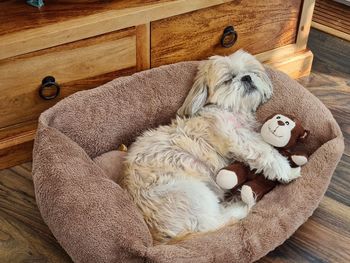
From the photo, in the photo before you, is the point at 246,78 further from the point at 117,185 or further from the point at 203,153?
the point at 117,185

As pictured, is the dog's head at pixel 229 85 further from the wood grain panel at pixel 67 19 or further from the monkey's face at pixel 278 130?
the wood grain panel at pixel 67 19

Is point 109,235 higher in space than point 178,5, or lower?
lower

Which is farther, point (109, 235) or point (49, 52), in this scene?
point (49, 52)

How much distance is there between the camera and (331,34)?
2654 millimetres

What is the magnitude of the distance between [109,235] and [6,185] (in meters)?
0.57

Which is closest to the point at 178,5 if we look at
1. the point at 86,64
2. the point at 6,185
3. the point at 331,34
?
the point at 86,64

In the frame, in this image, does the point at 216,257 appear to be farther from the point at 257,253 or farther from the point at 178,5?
the point at 178,5

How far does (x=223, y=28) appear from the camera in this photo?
2.12 metres

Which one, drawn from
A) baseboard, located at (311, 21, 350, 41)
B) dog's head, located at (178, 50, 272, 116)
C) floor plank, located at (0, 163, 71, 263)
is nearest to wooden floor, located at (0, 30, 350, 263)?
floor plank, located at (0, 163, 71, 263)

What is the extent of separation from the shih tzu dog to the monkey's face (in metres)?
0.02

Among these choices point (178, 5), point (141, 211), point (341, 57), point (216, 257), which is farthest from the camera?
point (341, 57)

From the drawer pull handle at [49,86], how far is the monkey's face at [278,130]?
0.65m

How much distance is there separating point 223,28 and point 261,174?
64 cm

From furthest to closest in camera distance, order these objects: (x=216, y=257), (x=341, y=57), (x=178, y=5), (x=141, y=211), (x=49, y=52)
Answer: (x=341, y=57), (x=178, y=5), (x=49, y=52), (x=141, y=211), (x=216, y=257)
